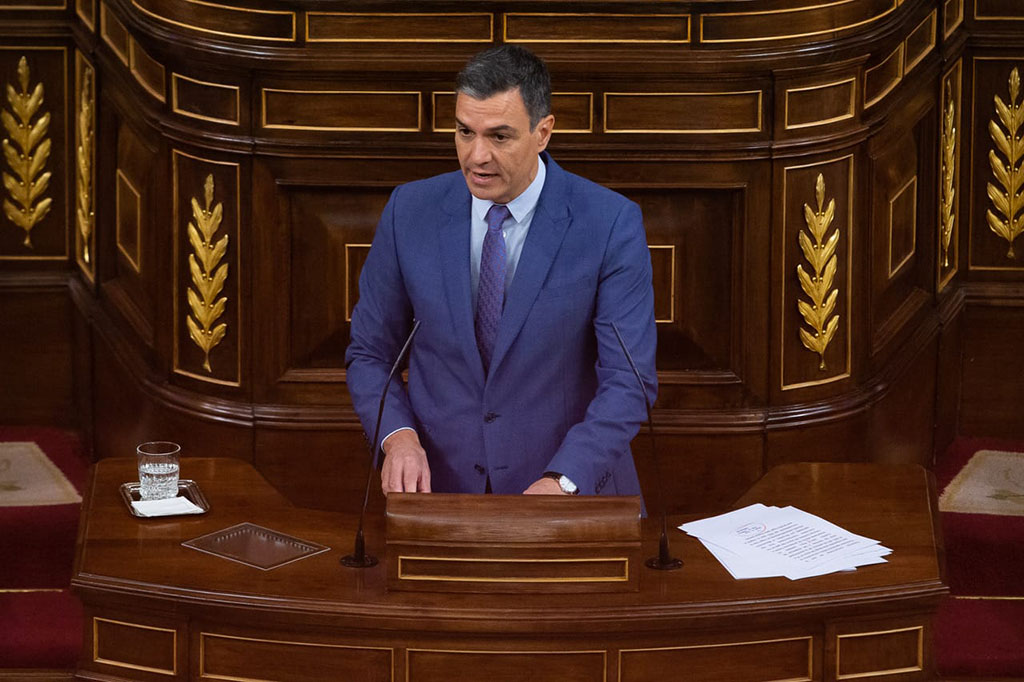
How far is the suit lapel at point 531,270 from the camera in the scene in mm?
3104

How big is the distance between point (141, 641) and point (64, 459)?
108 inches

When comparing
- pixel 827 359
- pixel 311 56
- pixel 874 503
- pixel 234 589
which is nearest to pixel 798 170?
pixel 827 359

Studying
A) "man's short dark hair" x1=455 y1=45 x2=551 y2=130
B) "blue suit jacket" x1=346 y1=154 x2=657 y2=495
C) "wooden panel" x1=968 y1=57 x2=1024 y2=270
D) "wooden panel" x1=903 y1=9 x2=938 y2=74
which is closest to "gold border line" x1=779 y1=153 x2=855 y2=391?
"wooden panel" x1=903 y1=9 x2=938 y2=74

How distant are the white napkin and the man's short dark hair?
2.95 ft

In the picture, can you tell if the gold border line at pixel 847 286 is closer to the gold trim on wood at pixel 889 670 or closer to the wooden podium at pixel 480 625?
the wooden podium at pixel 480 625

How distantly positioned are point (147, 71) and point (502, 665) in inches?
113

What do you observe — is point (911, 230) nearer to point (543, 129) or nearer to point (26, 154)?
point (543, 129)

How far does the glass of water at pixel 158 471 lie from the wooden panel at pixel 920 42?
2.88 metres

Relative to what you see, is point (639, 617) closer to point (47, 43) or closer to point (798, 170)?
point (798, 170)

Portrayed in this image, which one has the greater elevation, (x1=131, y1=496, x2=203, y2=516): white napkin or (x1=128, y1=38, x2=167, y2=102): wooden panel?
(x1=128, y1=38, x2=167, y2=102): wooden panel

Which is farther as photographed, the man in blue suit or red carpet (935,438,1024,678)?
red carpet (935,438,1024,678)

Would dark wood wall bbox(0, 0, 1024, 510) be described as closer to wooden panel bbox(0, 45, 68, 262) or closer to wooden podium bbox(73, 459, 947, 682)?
wooden panel bbox(0, 45, 68, 262)

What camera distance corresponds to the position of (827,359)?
4973mm

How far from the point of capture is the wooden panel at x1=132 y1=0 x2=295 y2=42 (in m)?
4.69
